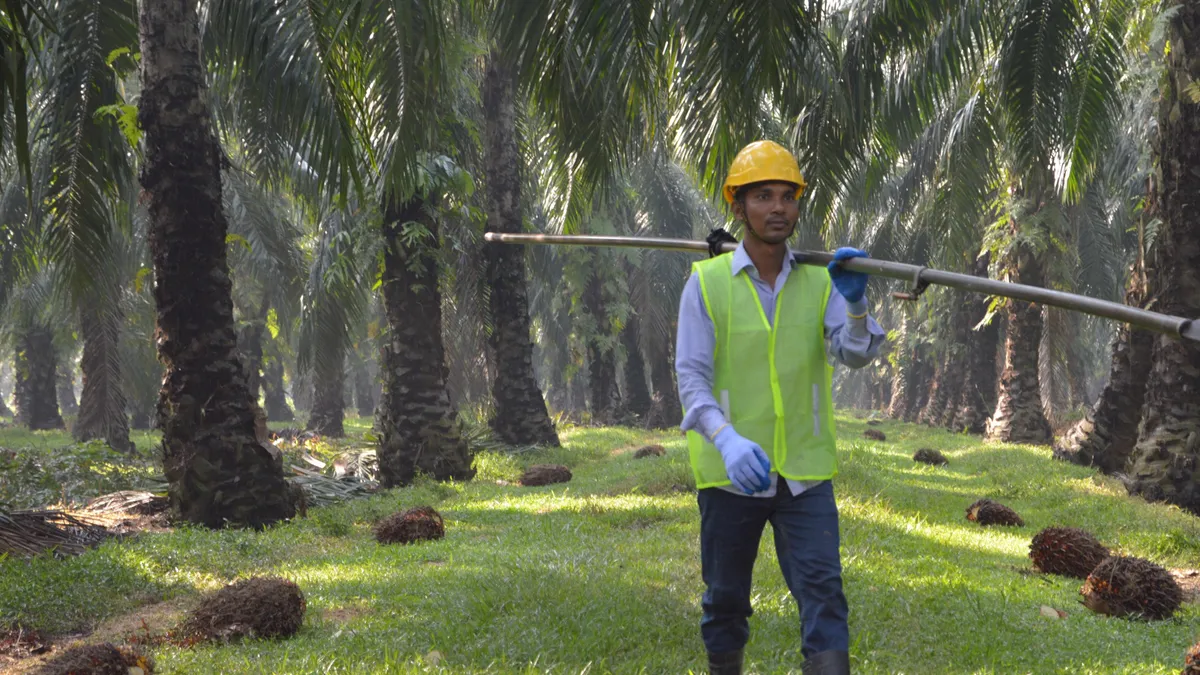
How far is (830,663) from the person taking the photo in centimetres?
341

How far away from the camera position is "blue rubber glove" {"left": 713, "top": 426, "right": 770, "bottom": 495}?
3.24 m

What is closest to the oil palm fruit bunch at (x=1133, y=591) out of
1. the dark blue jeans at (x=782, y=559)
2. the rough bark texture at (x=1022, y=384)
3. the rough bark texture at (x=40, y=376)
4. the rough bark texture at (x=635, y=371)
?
the dark blue jeans at (x=782, y=559)

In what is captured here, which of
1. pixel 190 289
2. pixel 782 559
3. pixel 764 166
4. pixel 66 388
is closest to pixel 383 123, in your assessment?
pixel 190 289

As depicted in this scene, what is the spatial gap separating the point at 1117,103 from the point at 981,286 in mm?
9534

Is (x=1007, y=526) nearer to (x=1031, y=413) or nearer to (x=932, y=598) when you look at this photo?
(x=932, y=598)

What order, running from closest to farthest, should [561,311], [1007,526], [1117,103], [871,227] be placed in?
1. [1007,526]
2. [1117,103]
3. [871,227]
4. [561,311]

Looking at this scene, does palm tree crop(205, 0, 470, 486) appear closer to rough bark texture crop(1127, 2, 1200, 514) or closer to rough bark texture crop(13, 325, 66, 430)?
rough bark texture crop(1127, 2, 1200, 514)

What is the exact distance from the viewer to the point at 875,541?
7.45m

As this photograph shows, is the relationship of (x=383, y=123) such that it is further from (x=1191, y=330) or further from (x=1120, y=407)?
(x=1120, y=407)

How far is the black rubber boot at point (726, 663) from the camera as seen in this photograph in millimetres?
3812

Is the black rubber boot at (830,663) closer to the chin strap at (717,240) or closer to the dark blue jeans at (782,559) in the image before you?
the dark blue jeans at (782,559)

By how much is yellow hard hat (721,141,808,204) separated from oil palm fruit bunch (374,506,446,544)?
5509 mm

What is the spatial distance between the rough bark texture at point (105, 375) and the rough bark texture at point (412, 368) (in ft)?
15.9

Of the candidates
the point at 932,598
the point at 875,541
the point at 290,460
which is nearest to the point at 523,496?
the point at 290,460
